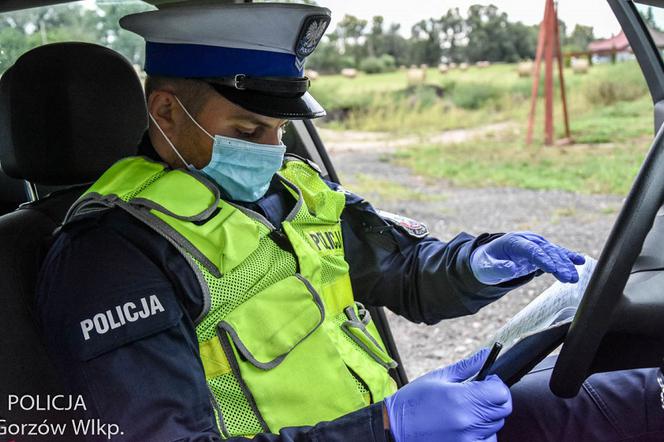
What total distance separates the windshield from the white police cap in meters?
0.39

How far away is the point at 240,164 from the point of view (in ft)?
4.31

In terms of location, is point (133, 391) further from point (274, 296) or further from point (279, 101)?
point (279, 101)

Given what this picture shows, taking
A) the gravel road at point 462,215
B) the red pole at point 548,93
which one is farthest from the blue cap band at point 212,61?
the red pole at point 548,93

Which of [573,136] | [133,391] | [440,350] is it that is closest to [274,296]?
[133,391]

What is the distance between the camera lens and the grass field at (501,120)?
6.39 metres

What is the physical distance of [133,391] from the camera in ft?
3.48

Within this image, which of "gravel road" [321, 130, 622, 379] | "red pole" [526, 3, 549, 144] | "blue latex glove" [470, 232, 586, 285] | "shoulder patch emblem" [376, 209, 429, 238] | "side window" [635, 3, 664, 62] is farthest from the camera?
"red pole" [526, 3, 549, 144]

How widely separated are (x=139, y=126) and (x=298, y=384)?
1.97 ft

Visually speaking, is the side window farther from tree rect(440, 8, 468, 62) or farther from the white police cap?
tree rect(440, 8, 468, 62)

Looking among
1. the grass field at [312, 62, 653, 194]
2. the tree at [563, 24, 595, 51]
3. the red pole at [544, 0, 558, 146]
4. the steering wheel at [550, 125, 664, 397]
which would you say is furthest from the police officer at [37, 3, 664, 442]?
the red pole at [544, 0, 558, 146]

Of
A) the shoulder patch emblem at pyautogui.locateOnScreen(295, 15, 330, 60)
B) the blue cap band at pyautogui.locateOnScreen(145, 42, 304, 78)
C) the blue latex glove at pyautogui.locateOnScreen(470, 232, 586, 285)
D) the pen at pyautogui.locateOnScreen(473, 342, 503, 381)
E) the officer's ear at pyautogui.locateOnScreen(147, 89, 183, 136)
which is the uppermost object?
the shoulder patch emblem at pyautogui.locateOnScreen(295, 15, 330, 60)

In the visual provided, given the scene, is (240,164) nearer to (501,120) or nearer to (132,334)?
(132,334)

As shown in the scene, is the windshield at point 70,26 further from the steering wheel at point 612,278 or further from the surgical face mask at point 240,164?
the steering wheel at point 612,278

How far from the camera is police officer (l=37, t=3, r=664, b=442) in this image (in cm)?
107
